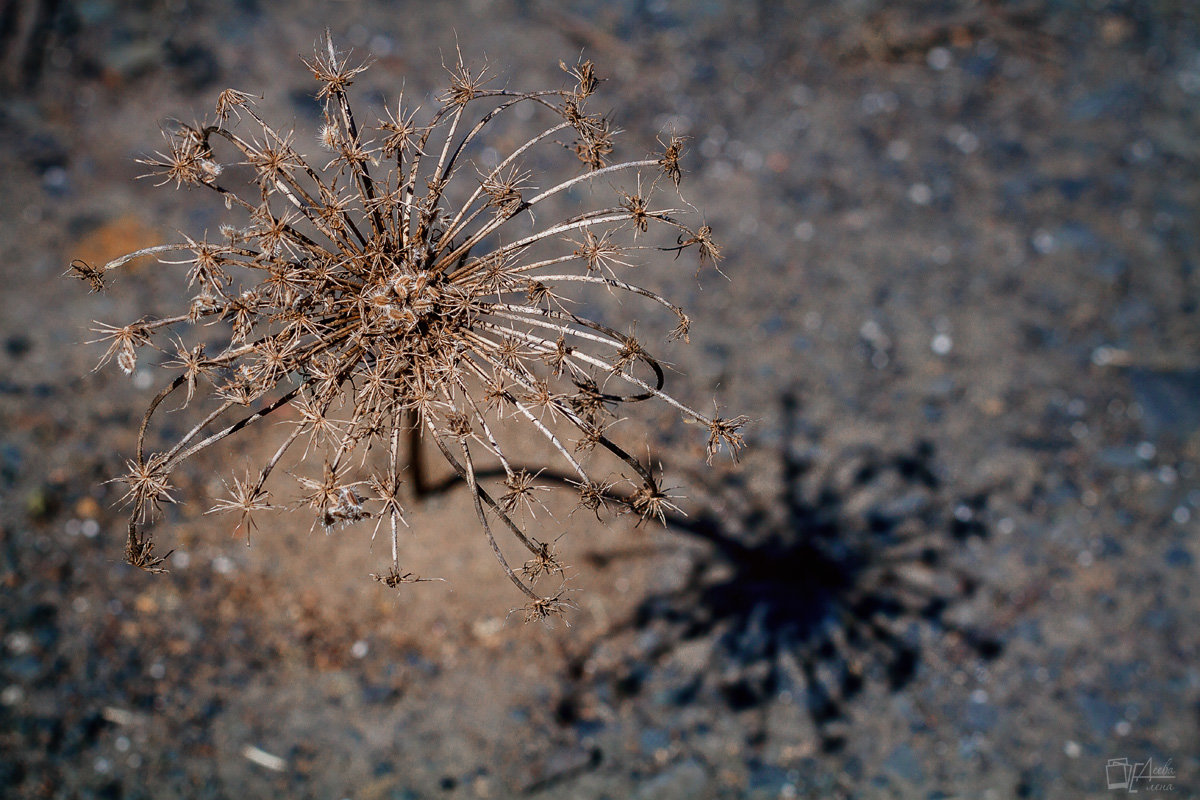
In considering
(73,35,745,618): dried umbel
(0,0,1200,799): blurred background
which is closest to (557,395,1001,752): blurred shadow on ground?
(0,0,1200,799): blurred background

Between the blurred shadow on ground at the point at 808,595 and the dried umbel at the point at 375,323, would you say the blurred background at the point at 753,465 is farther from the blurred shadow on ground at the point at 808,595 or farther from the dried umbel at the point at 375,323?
the dried umbel at the point at 375,323

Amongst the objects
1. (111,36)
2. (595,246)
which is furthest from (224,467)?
(111,36)

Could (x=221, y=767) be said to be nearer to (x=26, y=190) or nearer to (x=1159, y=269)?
(x=26, y=190)

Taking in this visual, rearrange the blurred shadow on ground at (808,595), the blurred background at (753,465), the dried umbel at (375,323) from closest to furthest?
the dried umbel at (375,323)
the blurred background at (753,465)
the blurred shadow on ground at (808,595)

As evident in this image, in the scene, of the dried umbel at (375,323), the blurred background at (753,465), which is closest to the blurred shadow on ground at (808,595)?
the blurred background at (753,465)

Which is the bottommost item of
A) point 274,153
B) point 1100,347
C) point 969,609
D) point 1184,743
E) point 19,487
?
point 1184,743

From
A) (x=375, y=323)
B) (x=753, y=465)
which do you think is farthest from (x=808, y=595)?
(x=375, y=323)
